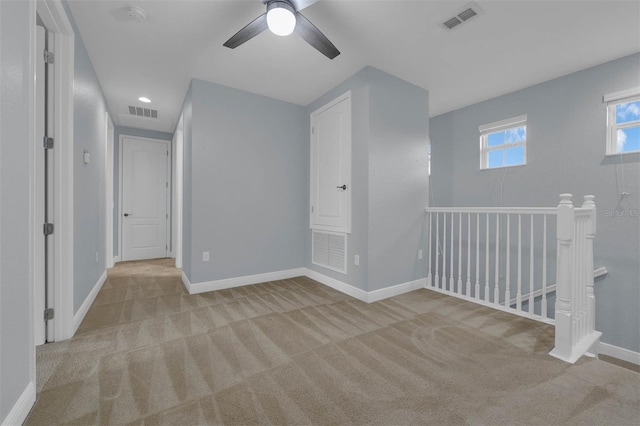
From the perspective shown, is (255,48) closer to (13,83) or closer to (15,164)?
(13,83)

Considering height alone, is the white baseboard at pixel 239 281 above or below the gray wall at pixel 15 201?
below

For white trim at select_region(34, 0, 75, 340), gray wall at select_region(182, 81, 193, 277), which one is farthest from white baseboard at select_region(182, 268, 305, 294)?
white trim at select_region(34, 0, 75, 340)

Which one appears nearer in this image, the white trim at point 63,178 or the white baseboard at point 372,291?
the white trim at point 63,178

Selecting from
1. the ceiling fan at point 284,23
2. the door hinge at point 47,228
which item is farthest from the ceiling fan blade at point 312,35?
the door hinge at point 47,228

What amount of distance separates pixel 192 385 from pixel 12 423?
2.20 feet

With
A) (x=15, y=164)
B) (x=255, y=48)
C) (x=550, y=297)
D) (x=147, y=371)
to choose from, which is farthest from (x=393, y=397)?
(x=550, y=297)

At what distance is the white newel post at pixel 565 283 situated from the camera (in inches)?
67.7

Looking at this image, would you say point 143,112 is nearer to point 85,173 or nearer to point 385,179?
point 85,173

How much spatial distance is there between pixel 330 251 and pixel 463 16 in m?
2.65

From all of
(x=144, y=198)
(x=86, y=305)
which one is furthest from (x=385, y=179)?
(x=144, y=198)

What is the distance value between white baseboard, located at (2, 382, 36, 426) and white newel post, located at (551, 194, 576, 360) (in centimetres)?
290

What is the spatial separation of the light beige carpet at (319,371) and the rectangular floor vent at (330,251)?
0.78 meters

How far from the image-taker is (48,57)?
1860 mm

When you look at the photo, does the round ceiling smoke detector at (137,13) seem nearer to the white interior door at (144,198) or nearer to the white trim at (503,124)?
the white interior door at (144,198)
